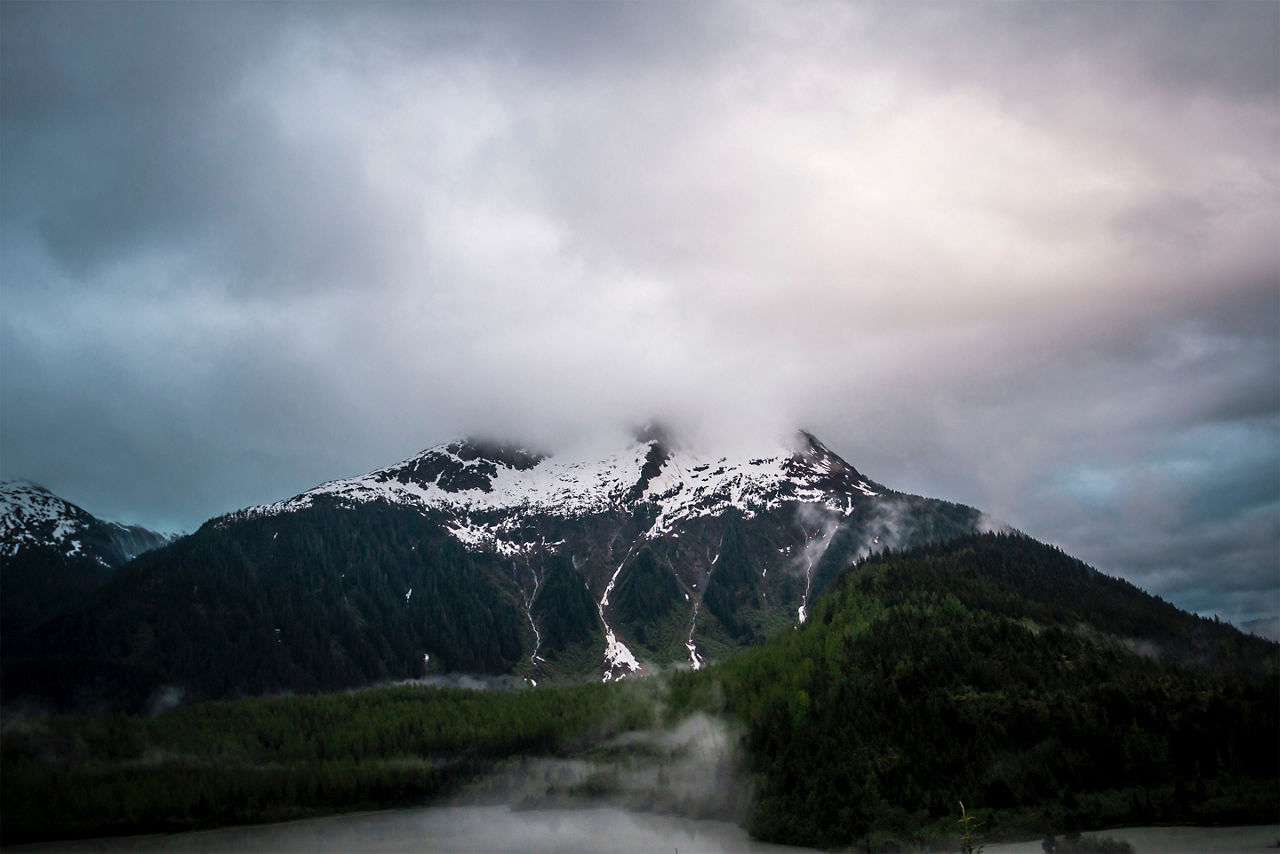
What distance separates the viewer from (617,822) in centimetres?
19475

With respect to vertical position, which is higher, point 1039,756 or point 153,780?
point 153,780

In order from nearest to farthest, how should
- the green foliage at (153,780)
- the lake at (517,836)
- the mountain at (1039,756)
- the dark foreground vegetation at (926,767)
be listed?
the lake at (517,836) → the green foliage at (153,780) → the dark foreground vegetation at (926,767) → the mountain at (1039,756)

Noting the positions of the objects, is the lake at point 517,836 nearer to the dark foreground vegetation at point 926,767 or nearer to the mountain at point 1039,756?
the dark foreground vegetation at point 926,767

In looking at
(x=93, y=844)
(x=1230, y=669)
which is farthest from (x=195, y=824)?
(x=1230, y=669)

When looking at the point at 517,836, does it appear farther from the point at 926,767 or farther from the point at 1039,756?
the point at 1039,756

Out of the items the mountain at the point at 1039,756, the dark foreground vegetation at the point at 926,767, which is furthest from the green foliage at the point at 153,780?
the mountain at the point at 1039,756

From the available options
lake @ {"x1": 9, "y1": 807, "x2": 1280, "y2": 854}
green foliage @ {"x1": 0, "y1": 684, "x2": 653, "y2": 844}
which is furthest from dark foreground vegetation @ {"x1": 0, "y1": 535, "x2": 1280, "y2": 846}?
lake @ {"x1": 9, "y1": 807, "x2": 1280, "y2": 854}

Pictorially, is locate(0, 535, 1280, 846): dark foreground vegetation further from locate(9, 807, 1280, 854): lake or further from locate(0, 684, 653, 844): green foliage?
locate(9, 807, 1280, 854): lake

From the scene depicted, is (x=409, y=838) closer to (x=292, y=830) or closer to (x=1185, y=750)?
(x=292, y=830)

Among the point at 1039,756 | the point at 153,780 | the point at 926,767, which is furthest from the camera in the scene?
the point at 926,767

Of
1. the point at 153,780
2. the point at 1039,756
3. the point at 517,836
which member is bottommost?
the point at 517,836

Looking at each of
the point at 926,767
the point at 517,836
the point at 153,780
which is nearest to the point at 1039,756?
the point at 926,767

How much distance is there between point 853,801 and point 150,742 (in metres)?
132

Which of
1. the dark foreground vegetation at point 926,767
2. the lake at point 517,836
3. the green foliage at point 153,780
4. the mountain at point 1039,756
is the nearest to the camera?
the lake at point 517,836
